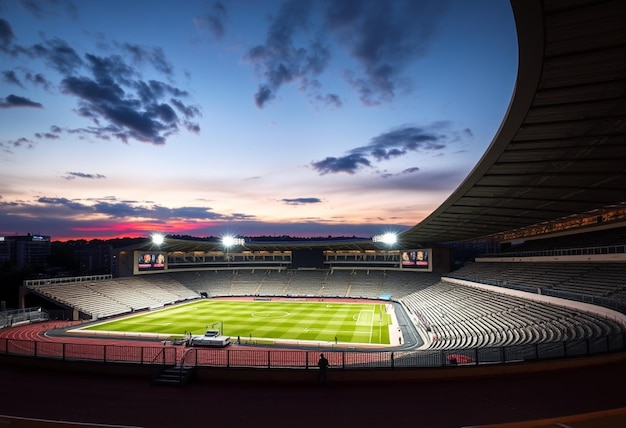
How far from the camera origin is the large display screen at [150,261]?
214 ft

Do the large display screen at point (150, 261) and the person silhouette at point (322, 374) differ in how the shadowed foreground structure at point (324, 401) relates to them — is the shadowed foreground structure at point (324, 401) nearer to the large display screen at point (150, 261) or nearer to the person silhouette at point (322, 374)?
the person silhouette at point (322, 374)

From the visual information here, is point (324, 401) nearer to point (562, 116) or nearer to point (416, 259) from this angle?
point (562, 116)

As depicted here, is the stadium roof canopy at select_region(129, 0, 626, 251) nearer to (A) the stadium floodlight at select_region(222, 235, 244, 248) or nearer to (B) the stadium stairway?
(B) the stadium stairway

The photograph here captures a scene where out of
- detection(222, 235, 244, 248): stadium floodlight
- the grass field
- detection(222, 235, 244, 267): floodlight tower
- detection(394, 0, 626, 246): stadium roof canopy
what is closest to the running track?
detection(394, 0, 626, 246): stadium roof canopy

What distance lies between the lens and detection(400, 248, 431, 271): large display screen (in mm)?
68438

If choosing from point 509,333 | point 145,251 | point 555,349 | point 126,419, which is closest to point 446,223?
point 509,333

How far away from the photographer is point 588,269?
1217 inches

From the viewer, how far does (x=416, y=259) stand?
69375 mm

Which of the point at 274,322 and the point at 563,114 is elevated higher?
the point at 563,114

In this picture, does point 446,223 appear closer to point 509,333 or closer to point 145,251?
point 509,333

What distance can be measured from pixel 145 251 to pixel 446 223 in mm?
50235

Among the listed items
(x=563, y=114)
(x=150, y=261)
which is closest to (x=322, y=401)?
(x=563, y=114)

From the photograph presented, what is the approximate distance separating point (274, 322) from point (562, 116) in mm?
36440

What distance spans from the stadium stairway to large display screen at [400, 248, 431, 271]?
6116 centimetres
